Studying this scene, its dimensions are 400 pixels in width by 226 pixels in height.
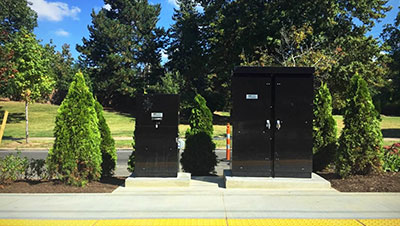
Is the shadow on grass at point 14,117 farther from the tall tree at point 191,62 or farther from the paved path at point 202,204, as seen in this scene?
the paved path at point 202,204

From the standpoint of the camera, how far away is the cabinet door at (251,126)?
6375mm

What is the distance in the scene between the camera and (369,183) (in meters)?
6.16

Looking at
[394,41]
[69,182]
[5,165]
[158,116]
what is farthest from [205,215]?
[394,41]

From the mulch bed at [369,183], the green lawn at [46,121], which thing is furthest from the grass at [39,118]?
the mulch bed at [369,183]

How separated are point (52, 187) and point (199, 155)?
3340 mm

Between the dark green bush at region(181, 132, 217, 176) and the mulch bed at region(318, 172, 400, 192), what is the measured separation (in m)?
2.84

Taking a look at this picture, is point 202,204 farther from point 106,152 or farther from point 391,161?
point 391,161

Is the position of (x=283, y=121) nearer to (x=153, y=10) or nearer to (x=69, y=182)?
(x=69, y=182)

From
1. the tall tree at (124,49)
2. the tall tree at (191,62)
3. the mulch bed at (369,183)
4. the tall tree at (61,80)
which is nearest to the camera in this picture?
the mulch bed at (369,183)

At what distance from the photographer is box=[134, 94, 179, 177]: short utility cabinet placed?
6.42 metres

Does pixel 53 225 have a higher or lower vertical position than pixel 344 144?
lower

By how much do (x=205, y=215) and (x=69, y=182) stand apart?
10.8 feet

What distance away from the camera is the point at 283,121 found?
6.36 m

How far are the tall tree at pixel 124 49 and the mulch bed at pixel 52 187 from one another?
36.2 m
